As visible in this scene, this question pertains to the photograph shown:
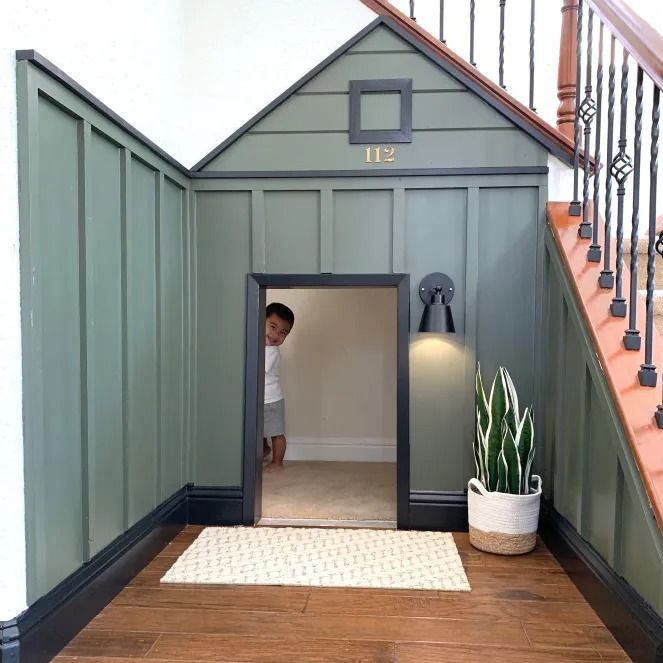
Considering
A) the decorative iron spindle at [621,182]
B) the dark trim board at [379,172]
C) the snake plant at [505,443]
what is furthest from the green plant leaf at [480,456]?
the dark trim board at [379,172]

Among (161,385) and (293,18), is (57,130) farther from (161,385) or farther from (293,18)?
(293,18)

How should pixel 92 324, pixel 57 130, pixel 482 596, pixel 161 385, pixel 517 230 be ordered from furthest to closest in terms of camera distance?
pixel 517 230, pixel 161 385, pixel 482 596, pixel 92 324, pixel 57 130

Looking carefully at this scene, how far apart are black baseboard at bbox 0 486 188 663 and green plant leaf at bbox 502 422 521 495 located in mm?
1587

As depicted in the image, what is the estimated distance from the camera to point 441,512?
2.88 meters

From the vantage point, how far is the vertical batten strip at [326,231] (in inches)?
115

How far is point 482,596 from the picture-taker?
7.13 ft

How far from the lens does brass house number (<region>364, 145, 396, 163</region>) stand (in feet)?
9.45

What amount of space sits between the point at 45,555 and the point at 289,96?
233 centimetres

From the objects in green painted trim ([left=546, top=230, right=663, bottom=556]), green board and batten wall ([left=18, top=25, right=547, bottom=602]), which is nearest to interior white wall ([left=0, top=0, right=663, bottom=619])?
green board and batten wall ([left=18, top=25, right=547, bottom=602])

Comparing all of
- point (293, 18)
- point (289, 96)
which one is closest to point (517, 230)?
point (289, 96)

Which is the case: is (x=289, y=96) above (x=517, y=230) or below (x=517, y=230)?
above

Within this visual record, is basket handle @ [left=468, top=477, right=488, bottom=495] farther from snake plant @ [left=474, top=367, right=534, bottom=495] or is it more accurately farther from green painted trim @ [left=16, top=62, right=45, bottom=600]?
green painted trim @ [left=16, top=62, right=45, bottom=600]

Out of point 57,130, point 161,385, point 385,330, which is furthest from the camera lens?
point 385,330

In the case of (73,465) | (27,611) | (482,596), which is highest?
(73,465)
